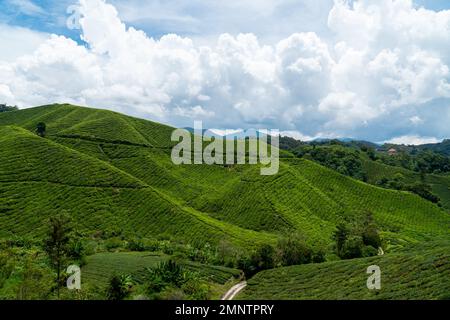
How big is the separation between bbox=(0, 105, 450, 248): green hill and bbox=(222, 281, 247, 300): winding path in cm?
3022

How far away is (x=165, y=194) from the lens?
127 m

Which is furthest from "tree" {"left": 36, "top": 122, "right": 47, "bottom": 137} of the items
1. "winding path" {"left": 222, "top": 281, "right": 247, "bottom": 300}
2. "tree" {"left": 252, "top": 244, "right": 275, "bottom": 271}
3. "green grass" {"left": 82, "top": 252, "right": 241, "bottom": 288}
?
"winding path" {"left": 222, "top": 281, "right": 247, "bottom": 300}

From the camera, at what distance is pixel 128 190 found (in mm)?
117438

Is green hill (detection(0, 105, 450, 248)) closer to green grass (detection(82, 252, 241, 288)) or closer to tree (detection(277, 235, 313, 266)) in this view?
tree (detection(277, 235, 313, 266))

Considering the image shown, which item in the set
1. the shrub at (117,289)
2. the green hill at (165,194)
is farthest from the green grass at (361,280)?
the green hill at (165,194)

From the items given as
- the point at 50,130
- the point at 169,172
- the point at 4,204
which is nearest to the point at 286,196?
the point at 169,172

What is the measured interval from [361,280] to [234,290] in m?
18.0

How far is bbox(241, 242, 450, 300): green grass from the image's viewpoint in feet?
136

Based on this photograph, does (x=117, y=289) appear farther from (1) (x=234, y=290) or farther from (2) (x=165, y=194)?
(2) (x=165, y=194)

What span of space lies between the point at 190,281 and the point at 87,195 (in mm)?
65301

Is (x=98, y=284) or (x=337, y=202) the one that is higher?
(x=337, y=202)

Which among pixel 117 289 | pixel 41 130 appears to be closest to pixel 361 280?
pixel 117 289

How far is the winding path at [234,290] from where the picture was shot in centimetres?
5589
